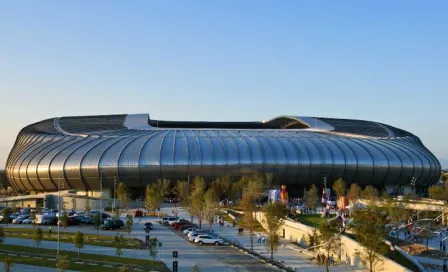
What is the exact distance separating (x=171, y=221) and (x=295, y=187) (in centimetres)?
4553

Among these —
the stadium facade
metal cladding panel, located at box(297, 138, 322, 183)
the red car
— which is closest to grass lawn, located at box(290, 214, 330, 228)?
the red car

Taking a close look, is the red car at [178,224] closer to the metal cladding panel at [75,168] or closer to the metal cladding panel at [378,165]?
the metal cladding panel at [75,168]

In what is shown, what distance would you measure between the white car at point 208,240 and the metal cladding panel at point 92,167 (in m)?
49.8

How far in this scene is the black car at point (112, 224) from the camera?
60347 millimetres

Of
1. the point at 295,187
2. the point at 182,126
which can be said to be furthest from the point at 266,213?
the point at 182,126

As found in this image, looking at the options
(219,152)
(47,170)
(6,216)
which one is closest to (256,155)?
(219,152)

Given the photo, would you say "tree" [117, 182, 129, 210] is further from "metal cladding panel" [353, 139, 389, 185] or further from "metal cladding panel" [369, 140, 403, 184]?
"metal cladding panel" [369, 140, 403, 184]

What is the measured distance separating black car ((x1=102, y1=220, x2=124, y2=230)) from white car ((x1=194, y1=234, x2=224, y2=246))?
12.8 metres

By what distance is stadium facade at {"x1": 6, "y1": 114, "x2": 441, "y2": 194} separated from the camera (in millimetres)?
98812

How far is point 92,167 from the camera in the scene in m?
98.0

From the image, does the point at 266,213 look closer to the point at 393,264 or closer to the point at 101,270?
the point at 393,264

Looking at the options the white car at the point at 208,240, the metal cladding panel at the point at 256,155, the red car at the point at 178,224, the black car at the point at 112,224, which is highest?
the metal cladding panel at the point at 256,155

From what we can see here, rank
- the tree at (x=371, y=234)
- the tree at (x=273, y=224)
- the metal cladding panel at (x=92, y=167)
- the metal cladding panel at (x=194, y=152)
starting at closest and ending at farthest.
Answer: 1. the tree at (x=371, y=234)
2. the tree at (x=273, y=224)
3. the metal cladding panel at (x=92, y=167)
4. the metal cladding panel at (x=194, y=152)

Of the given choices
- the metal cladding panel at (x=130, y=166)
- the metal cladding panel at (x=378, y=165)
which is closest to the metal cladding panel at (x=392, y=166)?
the metal cladding panel at (x=378, y=165)
